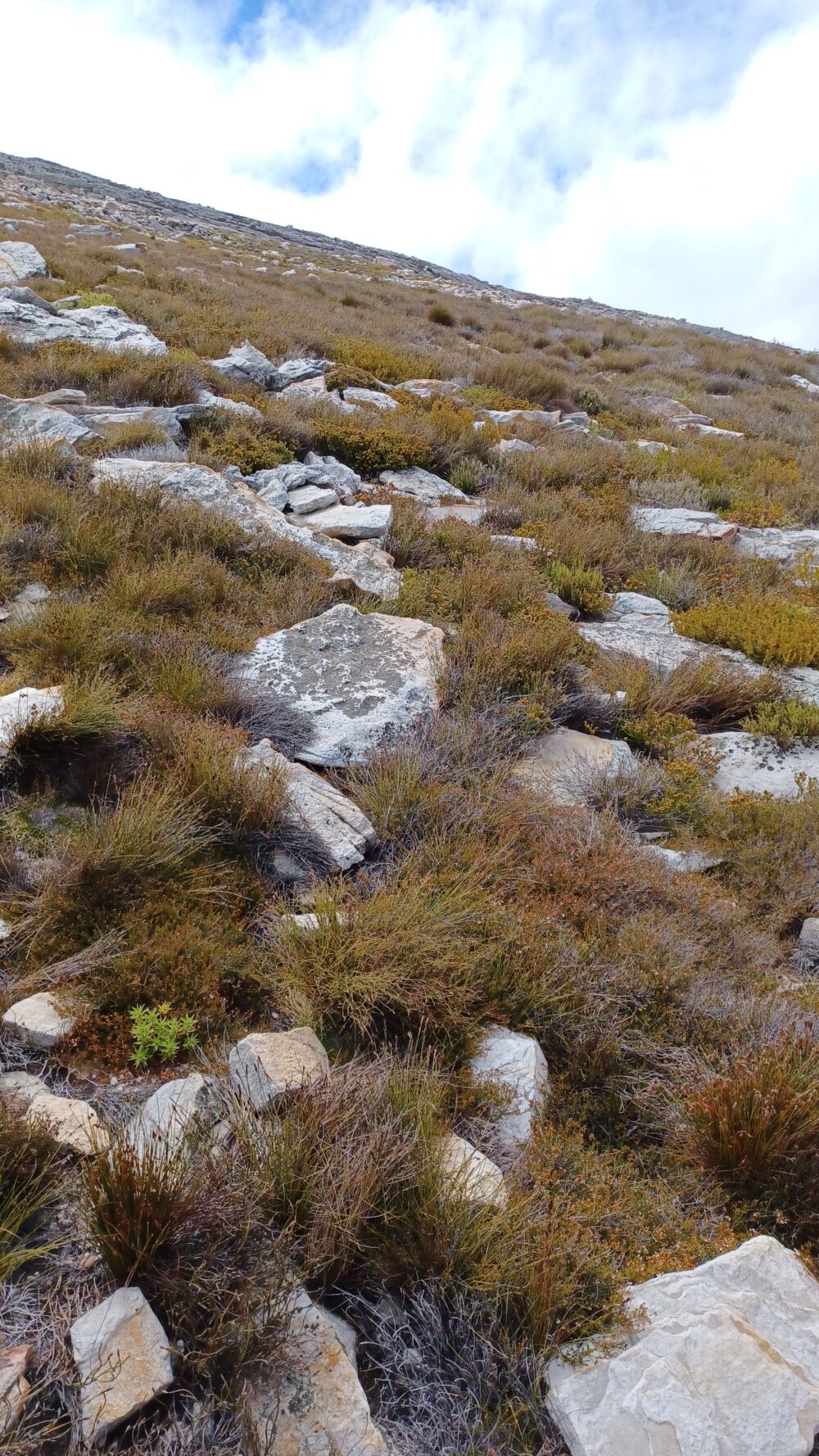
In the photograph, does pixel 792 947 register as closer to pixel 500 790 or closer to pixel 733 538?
pixel 500 790

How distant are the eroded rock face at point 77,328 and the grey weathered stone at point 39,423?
9.17 feet

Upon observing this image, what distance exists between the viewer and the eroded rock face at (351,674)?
13.3 ft

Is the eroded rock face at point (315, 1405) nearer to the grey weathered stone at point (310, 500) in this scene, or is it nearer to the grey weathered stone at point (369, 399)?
the grey weathered stone at point (310, 500)

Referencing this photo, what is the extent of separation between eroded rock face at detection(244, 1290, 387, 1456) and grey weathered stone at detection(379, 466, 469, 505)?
692 centimetres

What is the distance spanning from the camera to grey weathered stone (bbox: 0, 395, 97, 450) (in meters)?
6.50

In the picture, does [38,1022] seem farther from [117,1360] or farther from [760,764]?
[760,764]

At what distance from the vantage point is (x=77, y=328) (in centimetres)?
969

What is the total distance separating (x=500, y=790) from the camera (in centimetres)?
374

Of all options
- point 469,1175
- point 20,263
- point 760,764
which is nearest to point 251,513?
point 760,764

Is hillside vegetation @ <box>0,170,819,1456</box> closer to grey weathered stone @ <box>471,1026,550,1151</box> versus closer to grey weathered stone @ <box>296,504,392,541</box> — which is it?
grey weathered stone @ <box>471,1026,550,1151</box>

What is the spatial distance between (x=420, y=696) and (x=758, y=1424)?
10.9 feet

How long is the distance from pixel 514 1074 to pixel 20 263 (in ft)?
51.3

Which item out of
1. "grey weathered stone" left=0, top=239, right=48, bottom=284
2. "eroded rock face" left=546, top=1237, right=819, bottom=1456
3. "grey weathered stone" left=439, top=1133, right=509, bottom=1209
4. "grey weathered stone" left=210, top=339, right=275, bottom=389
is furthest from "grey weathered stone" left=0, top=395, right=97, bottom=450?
"grey weathered stone" left=0, top=239, right=48, bottom=284

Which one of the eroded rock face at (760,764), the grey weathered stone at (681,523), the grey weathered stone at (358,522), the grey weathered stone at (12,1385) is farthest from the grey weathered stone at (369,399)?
the grey weathered stone at (12,1385)
